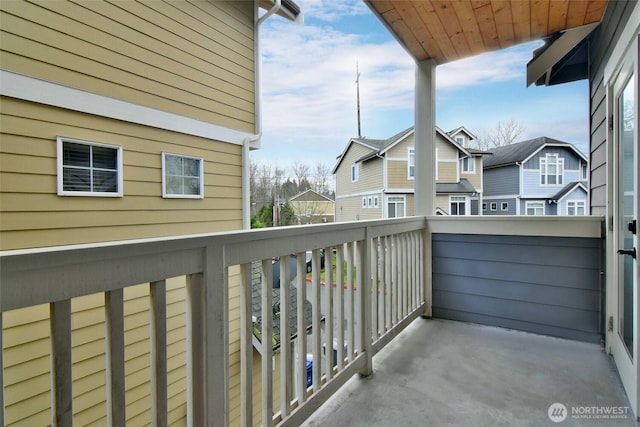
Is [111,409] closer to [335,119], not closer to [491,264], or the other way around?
[335,119]

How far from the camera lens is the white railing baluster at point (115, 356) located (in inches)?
33.0

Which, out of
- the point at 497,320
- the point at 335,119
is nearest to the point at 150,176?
the point at 335,119

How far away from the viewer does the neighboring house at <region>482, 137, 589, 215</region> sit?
8.96 ft

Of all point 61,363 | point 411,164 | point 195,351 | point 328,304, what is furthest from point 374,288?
point 61,363

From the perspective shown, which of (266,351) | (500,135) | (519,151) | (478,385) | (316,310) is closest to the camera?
(266,351)

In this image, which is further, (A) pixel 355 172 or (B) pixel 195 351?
(A) pixel 355 172

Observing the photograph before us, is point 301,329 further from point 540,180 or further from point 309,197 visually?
point 540,180

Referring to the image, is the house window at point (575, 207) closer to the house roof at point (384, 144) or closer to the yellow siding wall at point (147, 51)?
the house roof at point (384, 144)

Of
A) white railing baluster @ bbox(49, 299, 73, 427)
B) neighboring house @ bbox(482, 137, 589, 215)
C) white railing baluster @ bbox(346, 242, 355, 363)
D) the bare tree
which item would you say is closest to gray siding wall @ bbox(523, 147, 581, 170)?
neighboring house @ bbox(482, 137, 589, 215)

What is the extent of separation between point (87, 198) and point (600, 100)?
3.58 metres

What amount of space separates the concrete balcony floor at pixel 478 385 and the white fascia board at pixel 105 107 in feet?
7.13

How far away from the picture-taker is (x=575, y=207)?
272 centimetres

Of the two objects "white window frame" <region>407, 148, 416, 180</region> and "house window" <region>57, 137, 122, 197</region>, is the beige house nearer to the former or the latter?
"house window" <region>57, 137, 122, 197</region>

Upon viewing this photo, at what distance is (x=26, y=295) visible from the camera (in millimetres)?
678
